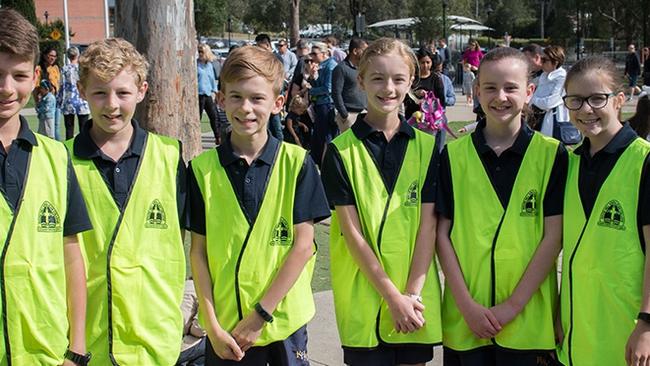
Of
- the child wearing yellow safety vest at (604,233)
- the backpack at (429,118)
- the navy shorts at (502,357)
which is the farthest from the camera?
the backpack at (429,118)

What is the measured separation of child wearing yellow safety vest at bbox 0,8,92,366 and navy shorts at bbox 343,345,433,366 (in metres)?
1.15

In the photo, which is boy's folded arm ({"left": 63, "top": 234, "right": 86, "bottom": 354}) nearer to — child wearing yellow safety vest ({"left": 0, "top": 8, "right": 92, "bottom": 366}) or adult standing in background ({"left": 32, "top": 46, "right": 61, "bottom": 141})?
child wearing yellow safety vest ({"left": 0, "top": 8, "right": 92, "bottom": 366})

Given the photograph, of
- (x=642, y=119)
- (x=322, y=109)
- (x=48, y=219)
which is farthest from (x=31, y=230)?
(x=322, y=109)

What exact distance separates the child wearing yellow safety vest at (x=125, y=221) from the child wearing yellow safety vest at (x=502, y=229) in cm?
114

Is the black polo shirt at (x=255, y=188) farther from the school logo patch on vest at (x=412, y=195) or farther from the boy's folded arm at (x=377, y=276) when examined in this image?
the school logo patch on vest at (x=412, y=195)

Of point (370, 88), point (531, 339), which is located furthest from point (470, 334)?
point (370, 88)

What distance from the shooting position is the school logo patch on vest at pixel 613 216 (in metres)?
3.02

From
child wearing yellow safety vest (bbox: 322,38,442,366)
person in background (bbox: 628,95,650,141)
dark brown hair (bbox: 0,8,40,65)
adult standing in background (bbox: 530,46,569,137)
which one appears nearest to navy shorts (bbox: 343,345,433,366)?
child wearing yellow safety vest (bbox: 322,38,442,366)

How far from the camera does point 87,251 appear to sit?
306 centimetres

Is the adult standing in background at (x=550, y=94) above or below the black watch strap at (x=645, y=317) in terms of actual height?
above

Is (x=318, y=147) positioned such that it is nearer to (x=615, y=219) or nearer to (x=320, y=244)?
(x=320, y=244)

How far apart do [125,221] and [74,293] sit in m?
0.33

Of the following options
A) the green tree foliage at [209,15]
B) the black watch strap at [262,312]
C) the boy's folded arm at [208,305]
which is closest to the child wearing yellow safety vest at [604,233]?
the black watch strap at [262,312]

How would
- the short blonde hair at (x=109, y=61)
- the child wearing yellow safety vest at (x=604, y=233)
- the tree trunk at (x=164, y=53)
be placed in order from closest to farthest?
the child wearing yellow safety vest at (x=604, y=233), the short blonde hair at (x=109, y=61), the tree trunk at (x=164, y=53)
